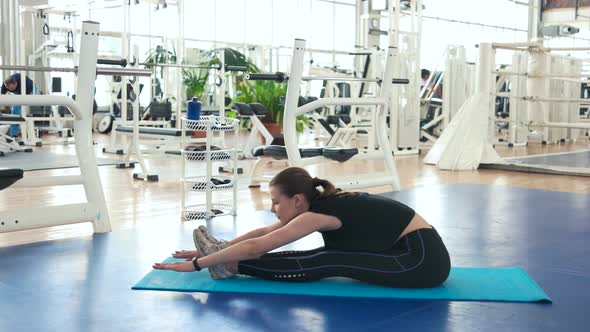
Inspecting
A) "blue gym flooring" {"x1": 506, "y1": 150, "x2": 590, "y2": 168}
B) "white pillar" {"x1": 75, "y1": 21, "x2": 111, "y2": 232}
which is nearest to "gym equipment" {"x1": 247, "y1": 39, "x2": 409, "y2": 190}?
"white pillar" {"x1": 75, "y1": 21, "x2": 111, "y2": 232}

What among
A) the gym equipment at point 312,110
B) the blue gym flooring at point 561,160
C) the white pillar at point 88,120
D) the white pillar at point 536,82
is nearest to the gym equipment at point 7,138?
the gym equipment at point 312,110

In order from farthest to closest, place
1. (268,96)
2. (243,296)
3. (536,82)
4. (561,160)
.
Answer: (561,160)
(536,82)
(268,96)
(243,296)

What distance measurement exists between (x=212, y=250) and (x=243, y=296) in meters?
0.27

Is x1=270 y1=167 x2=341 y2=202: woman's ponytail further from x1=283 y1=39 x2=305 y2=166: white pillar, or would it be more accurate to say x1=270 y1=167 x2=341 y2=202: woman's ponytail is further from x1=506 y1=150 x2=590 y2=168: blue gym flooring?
x1=506 y1=150 x2=590 y2=168: blue gym flooring

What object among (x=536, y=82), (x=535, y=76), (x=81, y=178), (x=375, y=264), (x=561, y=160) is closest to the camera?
(x=375, y=264)

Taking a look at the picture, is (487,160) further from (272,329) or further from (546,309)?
(272,329)

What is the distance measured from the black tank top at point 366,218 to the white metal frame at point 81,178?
1597mm

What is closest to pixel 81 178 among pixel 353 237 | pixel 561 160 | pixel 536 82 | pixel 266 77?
pixel 266 77

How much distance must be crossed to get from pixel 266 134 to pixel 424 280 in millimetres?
4531

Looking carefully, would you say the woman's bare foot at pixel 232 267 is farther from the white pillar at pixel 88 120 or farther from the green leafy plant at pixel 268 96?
the green leafy plant at pixel 268 96

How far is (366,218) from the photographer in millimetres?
2699

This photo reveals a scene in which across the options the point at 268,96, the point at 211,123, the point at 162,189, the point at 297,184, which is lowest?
the point at 162,189

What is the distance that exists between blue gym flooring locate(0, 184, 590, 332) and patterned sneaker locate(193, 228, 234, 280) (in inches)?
7.2

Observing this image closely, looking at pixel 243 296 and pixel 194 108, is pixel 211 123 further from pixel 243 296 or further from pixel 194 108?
pixel 243 296
